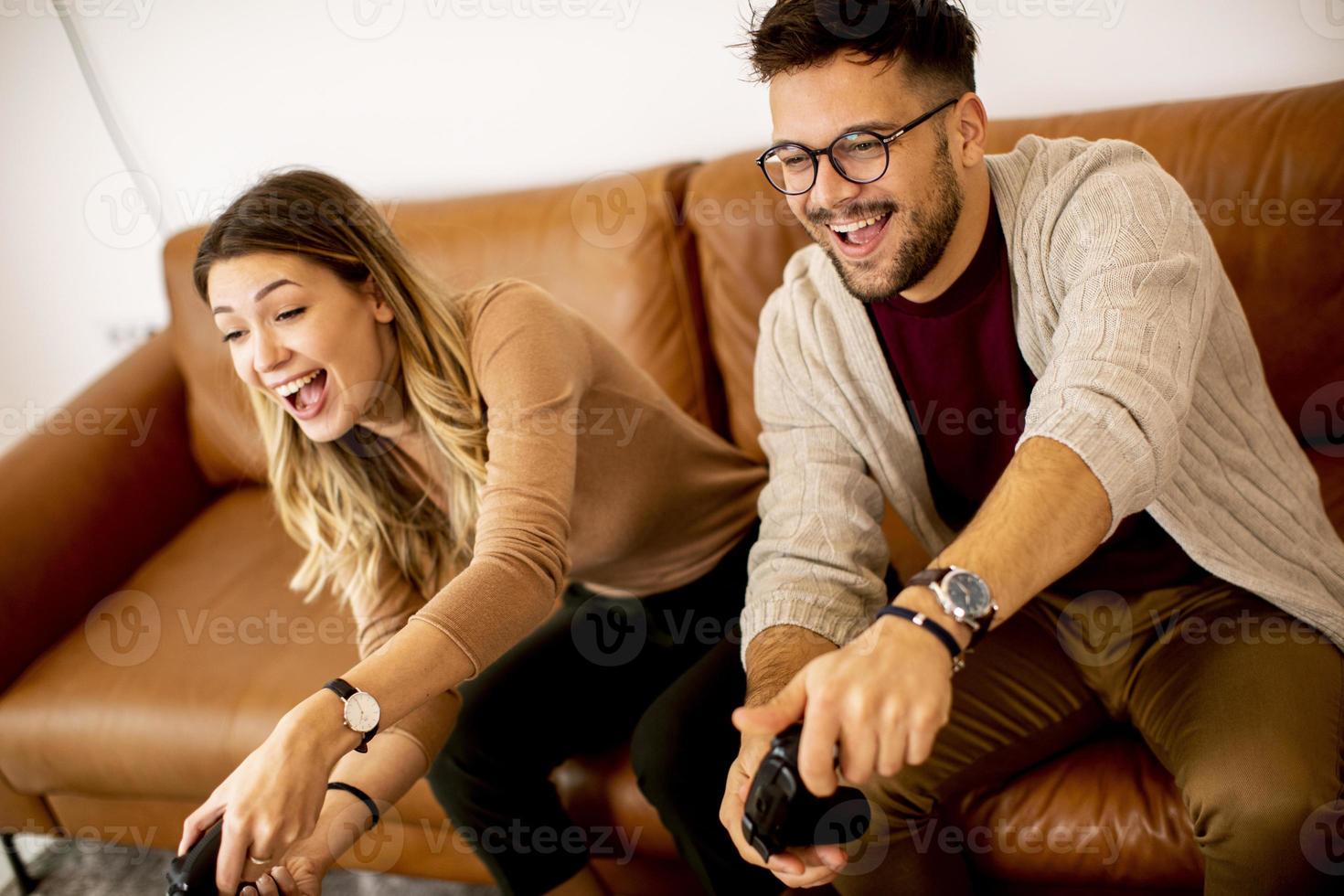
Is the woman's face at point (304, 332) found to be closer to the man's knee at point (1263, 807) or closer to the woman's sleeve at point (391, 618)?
the woman's sleeve at point (391, 618)

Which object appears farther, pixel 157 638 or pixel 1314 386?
pixel 157 638

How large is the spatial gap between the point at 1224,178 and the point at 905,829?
1.02 m

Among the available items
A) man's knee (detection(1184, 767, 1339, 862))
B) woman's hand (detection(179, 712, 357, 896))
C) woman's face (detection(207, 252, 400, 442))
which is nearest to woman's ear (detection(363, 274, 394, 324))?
woman's face (detection(207, 252, 400, 442))

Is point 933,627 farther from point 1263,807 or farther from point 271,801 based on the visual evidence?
point 271,801

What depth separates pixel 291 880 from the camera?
1.08 m

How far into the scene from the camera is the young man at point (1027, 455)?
104 cm

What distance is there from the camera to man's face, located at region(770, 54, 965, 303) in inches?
45.5

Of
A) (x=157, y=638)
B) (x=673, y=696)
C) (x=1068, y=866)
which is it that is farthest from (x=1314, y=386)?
(x=157, y=638)

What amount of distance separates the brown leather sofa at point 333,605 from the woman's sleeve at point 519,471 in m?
0.41

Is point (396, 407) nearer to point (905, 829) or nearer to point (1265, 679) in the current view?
point (905, 829)

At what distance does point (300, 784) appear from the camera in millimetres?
1005

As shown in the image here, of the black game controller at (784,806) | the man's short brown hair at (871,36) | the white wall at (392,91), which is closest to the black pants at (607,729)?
the black game controller at (784,806)

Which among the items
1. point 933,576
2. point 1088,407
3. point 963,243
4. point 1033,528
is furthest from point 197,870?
point 963,243

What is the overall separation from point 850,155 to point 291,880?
3.23 feet
